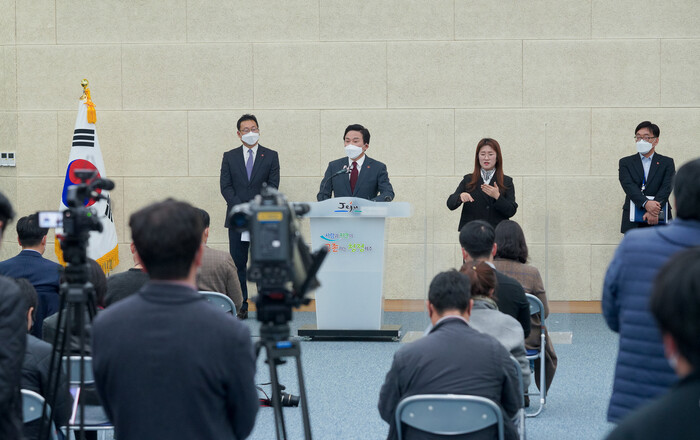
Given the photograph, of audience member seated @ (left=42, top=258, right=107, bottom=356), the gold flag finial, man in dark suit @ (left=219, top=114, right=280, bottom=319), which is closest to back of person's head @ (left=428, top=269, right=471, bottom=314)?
audience member seated @ (left=42, top=258, right=107, bottom=356)

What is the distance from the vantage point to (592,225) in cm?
824

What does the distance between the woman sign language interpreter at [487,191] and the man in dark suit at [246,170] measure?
6.33 feet

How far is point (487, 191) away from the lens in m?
6.36

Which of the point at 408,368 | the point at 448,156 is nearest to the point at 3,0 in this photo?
the point at 448,156

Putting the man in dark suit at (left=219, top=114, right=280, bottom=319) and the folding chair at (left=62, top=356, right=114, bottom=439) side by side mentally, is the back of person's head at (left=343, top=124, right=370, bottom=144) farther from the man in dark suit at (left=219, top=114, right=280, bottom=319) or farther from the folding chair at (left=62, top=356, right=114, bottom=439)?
the folding chair at (left=62, top=356, right=114, bottom=439)

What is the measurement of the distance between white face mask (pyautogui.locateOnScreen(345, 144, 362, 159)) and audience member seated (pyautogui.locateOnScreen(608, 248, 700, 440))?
5589mm

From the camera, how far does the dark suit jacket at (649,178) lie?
7449 mm

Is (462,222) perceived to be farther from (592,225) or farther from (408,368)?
(408,368)

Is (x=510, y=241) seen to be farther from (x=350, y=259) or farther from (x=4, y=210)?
(x=4, y=210)

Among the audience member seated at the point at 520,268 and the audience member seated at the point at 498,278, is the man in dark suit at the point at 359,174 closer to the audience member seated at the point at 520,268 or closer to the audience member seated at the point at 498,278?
the audience member seated at the point at 520,268

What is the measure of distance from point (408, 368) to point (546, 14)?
613 centimetres

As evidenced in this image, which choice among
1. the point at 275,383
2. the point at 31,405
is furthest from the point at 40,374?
the point at 275,383

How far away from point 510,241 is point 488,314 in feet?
3.49

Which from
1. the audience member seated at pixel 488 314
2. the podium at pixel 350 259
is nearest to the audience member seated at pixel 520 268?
the audience member seated at pixel 488 314
